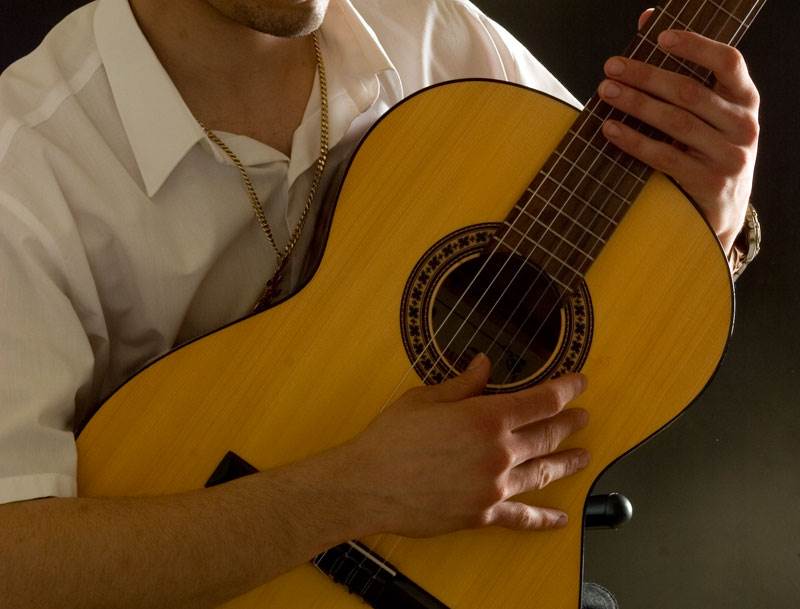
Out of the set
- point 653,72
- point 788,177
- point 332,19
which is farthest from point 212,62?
point 788,177

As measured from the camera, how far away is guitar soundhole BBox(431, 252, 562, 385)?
939mm

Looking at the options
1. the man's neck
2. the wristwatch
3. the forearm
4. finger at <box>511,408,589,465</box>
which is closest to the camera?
the forearm

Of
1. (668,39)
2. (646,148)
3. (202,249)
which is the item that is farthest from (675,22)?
(202,249)

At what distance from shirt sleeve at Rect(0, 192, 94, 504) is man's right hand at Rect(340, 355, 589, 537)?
10.8 inches

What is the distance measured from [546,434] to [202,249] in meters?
0.43

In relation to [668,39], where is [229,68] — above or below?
below

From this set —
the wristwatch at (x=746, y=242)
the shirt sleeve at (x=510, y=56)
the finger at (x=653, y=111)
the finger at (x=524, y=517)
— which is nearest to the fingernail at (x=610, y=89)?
the finger at (x=653, y=111)

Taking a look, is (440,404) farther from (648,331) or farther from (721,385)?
(721,385)

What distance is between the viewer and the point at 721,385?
5.47 feet

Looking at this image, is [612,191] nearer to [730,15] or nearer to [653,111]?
[653,111]

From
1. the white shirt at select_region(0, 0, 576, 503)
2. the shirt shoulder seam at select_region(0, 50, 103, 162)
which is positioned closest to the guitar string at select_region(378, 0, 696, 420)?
the white shirt at select_region(0, 0, 576, 503)

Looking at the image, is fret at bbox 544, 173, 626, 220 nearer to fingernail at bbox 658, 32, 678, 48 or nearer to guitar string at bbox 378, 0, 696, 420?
guitar string at bbox 378, 0, 696, 420

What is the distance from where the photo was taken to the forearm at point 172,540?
0.75 metres

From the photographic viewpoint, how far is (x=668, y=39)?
3.04 feet
